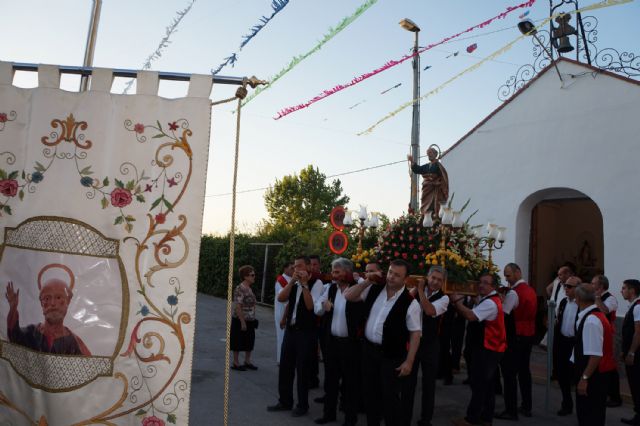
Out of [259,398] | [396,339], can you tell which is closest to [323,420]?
[259,398]

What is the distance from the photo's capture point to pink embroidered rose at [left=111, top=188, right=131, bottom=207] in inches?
117

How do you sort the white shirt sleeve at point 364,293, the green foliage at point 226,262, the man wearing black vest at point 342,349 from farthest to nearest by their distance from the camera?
the green foliage at point 226,262, the man wearing black vest at point 342,349, the white shirt sleeve at point 364,293

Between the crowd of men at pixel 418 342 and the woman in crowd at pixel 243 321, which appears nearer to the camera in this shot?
the crowd of men at pixel 418 342

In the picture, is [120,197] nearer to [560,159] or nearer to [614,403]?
[614,403]

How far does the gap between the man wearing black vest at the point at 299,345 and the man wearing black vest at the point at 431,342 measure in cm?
134

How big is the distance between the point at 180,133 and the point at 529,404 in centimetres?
618

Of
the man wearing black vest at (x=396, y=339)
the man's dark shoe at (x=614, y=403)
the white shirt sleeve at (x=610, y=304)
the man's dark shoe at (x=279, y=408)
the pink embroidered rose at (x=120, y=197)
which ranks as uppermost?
the pink embroidered rose at (x=120, y=197)

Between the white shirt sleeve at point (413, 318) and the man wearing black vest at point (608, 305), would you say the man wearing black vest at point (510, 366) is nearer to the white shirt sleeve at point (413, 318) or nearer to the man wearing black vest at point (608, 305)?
the man wearing black vest at point (608, 305)

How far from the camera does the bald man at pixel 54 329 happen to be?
2920 mm

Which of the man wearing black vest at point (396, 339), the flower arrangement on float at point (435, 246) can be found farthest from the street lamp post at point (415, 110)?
the man wearing black vest at point (396, 339)

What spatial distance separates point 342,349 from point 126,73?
420cm

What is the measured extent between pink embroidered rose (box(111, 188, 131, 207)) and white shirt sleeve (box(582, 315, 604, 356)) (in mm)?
4552

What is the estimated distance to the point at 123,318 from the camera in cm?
291

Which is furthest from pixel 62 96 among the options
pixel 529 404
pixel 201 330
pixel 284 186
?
pixel 284 186
